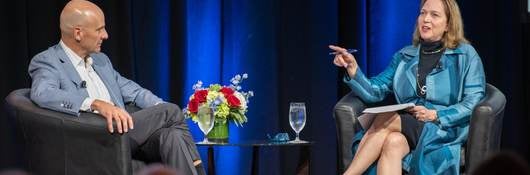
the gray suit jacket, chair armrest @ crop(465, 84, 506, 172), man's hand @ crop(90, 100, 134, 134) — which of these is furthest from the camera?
chair armrest @ crop(465, 84, 506, 172)

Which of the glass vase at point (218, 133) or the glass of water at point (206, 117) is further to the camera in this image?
the glass vase at point (218, 133)

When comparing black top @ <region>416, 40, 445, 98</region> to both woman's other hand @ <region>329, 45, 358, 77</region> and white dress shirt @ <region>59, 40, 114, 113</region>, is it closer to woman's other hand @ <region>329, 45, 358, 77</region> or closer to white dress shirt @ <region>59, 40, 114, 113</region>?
woman's other hand @ <region>329, 45, 358, 77</region>

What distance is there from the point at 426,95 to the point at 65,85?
155 centimetres

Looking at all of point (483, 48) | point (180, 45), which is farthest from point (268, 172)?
point (483, 48)

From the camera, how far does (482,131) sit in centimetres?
288

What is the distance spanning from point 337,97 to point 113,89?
1.68 metres

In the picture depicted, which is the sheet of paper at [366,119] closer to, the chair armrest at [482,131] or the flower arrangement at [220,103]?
the chair armrest at [482,131]

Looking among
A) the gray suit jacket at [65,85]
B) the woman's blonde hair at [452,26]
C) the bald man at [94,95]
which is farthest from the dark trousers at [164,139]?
the woman's blonde hair at [452,26]

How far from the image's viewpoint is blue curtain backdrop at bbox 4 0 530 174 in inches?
165

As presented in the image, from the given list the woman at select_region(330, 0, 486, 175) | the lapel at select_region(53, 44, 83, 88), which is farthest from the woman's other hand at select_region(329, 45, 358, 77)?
the lapel at select_region(53, 44, 83, 88)

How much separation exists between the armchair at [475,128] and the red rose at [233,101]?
1.53 ft

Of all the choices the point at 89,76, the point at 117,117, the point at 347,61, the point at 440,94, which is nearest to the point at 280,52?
the point at 347,61

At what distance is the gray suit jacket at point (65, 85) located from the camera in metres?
2.62

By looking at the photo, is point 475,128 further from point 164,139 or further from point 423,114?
point 164,139
